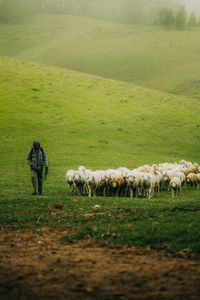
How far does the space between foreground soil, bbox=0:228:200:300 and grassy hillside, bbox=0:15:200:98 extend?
66.3 metres

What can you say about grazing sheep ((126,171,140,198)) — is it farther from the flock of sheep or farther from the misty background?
the misty background

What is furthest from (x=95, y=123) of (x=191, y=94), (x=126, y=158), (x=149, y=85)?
(x=149, y=85)

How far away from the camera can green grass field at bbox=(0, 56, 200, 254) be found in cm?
992

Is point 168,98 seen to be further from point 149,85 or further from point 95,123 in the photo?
point 149,85

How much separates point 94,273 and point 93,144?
1084 inches

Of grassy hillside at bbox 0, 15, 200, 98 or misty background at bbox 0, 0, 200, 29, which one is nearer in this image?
grassy hillside at bbox 0, 15, 200, 98

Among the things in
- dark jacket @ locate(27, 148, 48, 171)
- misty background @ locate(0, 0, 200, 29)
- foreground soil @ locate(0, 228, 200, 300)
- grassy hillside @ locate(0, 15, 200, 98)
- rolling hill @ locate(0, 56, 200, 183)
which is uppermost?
misty background @ locate(0, 0, 200, 29)

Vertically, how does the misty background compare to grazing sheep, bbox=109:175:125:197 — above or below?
above

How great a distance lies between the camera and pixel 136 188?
56.8ft

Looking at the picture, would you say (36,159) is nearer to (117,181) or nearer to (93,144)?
(117,181)

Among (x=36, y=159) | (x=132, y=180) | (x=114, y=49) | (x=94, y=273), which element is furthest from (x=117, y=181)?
(x=114, y=49)

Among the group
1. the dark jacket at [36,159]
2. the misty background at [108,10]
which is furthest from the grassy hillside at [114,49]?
the dark jacket at [36,159]

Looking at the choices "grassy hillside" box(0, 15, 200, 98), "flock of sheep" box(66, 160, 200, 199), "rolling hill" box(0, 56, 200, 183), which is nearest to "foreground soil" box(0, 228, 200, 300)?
"flock of sheep" box(66, 160, 200, 199)

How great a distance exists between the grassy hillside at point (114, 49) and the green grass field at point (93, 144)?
2838 cm
